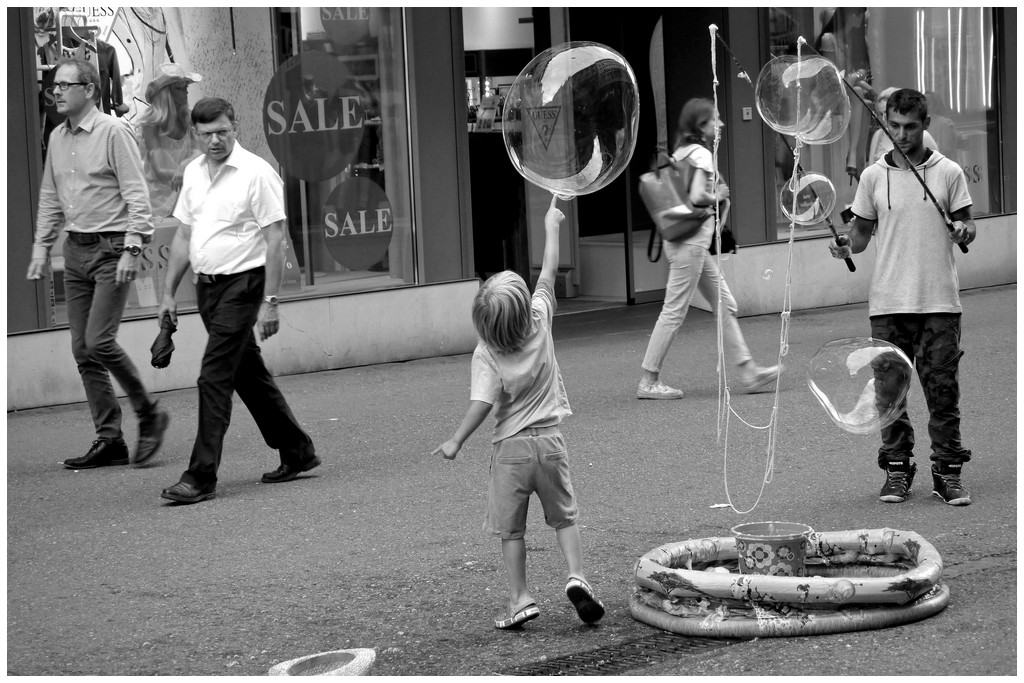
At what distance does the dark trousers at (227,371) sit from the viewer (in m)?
6.95

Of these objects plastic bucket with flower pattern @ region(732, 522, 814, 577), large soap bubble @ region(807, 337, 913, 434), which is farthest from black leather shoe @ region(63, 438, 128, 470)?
plastic bucket with flower pattern @ region(732, 522, 814, 577)

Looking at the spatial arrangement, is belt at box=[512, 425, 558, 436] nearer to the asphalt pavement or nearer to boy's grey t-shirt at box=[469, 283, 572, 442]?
boy's grey t-shirt at box=[469, 283, 572, 442]

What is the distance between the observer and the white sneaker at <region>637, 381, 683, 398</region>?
9258 millimetres

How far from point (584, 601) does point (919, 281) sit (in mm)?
2397

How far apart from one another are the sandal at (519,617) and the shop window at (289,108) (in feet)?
19.0

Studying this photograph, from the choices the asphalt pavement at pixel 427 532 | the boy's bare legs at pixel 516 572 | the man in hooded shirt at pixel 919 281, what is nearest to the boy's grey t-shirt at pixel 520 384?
the boy's bare legs at pixel 516 572

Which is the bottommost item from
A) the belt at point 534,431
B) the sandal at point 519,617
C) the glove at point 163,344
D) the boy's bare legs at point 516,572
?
the sandal at point 519,617

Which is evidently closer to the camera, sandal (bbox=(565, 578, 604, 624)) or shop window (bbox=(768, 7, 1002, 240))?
sandal (bbox=(565, 578, 604, 624))

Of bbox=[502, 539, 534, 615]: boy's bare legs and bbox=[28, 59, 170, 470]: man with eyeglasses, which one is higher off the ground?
bbox=[28, 59, 170, 470]: man with eyeglasses

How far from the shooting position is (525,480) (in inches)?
195

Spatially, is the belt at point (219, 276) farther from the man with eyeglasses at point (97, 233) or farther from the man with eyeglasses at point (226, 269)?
the man with eyeglasses at point (97, 233)

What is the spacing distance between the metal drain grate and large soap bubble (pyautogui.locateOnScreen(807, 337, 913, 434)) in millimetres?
1326

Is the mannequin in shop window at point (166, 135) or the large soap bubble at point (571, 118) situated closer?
the large soap bubble at point (571, 118)

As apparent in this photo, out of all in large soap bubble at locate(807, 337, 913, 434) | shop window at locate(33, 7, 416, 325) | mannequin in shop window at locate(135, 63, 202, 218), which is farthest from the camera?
mannequin in shop window at locate(135, 63, 202, 218)
